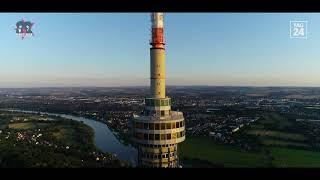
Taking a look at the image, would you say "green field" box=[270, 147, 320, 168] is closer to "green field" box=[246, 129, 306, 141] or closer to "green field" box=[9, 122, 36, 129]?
"green field" box=[246, 129, 306, 141]

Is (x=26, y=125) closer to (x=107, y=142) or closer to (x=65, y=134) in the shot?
(x=65, y=134)

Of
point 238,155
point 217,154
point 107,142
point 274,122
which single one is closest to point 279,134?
point 274,122

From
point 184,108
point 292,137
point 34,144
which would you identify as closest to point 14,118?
point 34,144

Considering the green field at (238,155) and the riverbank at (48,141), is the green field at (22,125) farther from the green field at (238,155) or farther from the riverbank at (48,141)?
the green field at (238,155)

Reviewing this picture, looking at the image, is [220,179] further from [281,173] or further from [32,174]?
[32,174]

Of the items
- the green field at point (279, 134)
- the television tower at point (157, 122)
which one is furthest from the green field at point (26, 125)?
the green field at point (279, 134)
